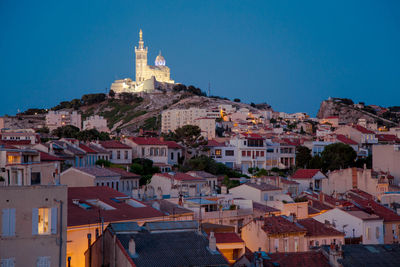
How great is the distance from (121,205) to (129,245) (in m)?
10.8

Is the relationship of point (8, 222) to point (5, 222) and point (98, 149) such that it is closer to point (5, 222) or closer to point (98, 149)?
point (5, 222)

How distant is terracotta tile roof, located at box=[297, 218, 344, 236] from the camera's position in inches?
1413

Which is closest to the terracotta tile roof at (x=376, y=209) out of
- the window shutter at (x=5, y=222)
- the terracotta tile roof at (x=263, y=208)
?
the terracotta tile roof at (x=263, y=208)

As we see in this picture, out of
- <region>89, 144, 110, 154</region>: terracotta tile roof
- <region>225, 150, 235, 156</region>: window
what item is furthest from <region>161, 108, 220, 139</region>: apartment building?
<region>89, 144, 110, 154</region>: terracotta tile roof

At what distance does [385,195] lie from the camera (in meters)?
54.0

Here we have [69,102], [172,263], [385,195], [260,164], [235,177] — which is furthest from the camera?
[69,102]

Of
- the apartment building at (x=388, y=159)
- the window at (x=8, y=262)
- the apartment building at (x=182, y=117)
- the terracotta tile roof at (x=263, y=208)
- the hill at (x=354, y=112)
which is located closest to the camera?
the window at (x=8, y=262)

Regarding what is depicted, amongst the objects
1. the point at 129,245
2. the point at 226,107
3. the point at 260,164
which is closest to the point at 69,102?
the point at 226,107

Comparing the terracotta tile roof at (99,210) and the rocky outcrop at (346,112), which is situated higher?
the rocky outcrop at (346,112)

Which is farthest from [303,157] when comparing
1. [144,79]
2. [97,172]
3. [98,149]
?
[144,79]

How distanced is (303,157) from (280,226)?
5086cm

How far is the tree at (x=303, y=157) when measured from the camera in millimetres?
83731

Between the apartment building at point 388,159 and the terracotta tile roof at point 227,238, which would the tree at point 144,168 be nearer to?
the apartment building at point 388,159

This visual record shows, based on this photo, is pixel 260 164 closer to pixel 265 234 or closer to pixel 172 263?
pixel 265 234
